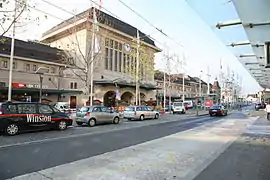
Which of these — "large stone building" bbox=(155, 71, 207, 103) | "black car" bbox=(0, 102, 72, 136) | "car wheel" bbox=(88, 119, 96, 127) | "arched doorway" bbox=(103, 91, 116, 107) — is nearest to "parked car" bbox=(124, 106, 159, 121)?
"car wheel" bbox=(88, 119, 96, 127)

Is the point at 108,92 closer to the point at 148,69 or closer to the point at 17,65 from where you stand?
the point at 148,69

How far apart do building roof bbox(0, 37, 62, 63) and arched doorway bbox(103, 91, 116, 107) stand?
1131 centimetres

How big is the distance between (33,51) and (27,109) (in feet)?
87.3

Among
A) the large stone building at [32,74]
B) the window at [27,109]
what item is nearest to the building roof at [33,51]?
the large stone building at [32,74]

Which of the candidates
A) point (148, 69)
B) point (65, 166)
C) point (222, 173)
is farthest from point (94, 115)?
point (148, 69)

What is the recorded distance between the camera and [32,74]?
36188mm

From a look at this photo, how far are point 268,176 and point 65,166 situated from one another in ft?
16.7

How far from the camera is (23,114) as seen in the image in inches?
563

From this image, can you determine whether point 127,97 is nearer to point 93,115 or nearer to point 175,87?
point 175,87

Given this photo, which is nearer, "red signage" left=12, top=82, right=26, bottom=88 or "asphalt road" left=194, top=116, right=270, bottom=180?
"asphalt road" left=194, top=116, right=270, bottom=180

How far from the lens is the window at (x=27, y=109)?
14357mm

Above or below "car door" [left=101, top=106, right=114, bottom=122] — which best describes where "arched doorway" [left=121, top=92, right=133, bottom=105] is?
above

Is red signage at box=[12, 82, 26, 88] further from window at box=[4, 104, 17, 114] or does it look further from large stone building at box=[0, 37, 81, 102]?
window at box=[4, 104, 17, 114]

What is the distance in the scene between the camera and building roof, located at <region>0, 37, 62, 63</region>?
117ft
